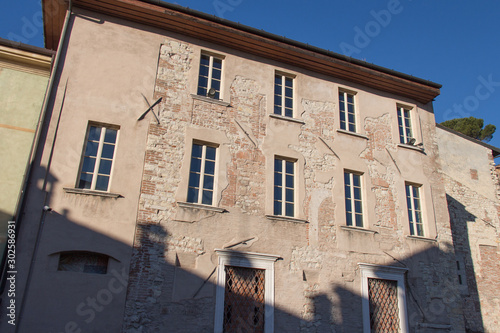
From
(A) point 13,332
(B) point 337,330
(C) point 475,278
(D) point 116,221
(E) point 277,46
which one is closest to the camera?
(A) point 13,332

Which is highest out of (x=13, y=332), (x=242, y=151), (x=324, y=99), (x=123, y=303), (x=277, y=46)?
(x=277, y=46)

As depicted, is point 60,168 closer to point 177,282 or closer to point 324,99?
point 177,282

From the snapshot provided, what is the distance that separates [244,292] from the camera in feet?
30.3

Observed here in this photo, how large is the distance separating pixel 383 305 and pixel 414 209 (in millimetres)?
3100

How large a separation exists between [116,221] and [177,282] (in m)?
1.85

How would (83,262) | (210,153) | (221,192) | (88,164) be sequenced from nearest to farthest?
(83,262) → (88,164) → (221,192) → (210,153)

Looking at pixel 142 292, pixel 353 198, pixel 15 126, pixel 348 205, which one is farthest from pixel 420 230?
pixel 15 126

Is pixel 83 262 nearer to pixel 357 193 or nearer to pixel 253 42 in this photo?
pixel 253 42

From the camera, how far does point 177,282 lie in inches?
343

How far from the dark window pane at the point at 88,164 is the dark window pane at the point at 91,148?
0.12 meters

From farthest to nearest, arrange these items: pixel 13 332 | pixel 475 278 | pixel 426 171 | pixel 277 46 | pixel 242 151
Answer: pixel 475 278
pixel 426 171
pixel 277 46
pixel 242 151
pixel 13 332

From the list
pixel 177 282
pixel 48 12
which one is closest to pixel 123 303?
pixel 177 282

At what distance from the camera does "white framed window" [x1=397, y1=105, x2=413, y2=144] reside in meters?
12.9

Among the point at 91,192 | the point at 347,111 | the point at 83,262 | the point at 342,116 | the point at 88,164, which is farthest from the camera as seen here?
the point at 347,111
